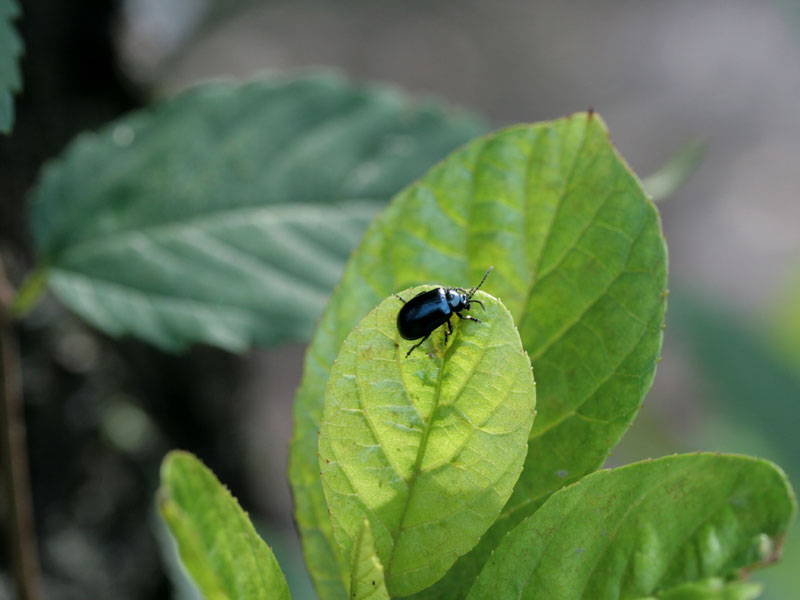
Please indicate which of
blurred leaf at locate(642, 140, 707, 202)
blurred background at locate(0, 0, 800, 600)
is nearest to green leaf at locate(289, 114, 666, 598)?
blurred leaf at locate(642, 140, 707, 202)

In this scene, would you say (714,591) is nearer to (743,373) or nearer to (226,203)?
(226,203)

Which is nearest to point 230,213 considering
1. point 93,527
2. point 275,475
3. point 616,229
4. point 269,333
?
point 269,333

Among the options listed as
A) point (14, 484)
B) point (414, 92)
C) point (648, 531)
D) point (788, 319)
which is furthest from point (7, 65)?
point (414, 92)

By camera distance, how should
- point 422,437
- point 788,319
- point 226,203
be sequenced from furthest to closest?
point 788,319 < point 226,203 < point 422,437

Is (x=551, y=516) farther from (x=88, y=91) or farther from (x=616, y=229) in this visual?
(x=88, y=91)

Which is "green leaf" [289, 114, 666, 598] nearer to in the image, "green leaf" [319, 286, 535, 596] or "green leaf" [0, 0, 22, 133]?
"green leaf" [319, 286, 535, 596]

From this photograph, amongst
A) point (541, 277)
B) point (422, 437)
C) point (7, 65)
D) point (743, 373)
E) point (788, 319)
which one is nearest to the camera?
point (422, 437)
